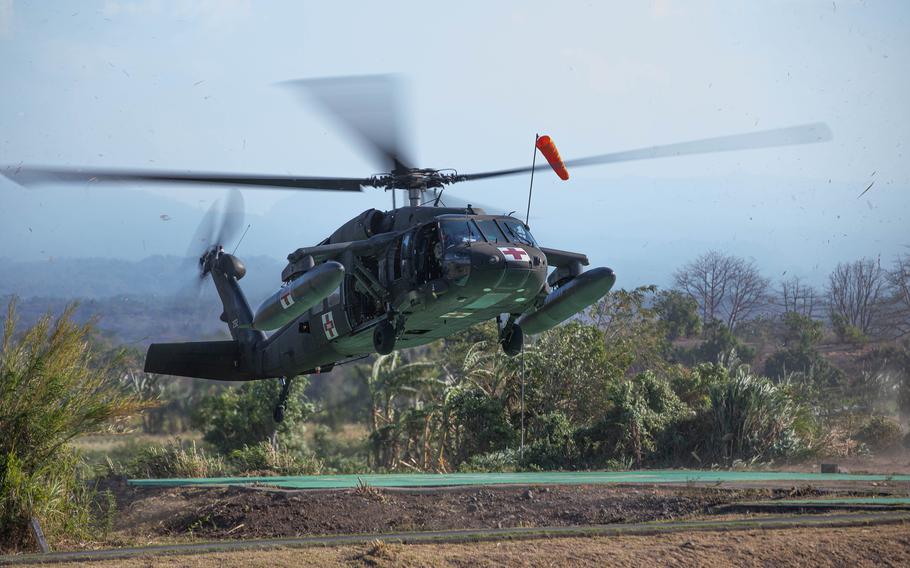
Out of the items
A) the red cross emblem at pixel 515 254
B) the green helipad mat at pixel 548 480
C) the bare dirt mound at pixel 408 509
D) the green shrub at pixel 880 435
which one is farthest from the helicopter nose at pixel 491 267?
the green shrub at pixel 880 435

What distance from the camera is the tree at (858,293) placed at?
47.4 metres

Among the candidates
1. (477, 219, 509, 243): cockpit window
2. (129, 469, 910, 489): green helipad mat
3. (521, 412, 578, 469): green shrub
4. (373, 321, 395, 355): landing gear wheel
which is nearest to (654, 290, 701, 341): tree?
(521, 412, 578, 469): green shrub

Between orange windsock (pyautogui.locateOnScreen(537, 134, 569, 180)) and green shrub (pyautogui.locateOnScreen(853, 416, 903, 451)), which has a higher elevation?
orange windsock (pyautogui.locateOnScreen(537, 134, 569, 180))

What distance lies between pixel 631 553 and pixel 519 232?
5.28 m

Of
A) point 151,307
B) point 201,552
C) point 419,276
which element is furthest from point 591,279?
point 151,307

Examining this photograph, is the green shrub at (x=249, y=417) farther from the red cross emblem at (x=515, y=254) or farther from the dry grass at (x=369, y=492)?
the red cross emblem at (x=515, y=254)

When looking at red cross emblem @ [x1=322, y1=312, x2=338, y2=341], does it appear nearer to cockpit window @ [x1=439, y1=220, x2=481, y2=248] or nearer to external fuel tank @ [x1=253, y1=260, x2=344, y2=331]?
external fuel tank @ [x1=253, y1=260, x2=344, y2=331]

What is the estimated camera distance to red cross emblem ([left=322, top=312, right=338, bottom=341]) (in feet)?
51.6

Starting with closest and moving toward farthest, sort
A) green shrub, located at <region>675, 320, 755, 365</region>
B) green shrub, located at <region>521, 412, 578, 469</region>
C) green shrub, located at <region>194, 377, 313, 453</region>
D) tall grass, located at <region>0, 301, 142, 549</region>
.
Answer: tall grass, located at <region>0, 301, 142, 549</region>, green shrub, located at <region>521, 412, 578, 469</region>, green shrub, located at <region>194, 377, 313, 453</region>, green shrub, located at <region>675, 320, 755, 365</region>

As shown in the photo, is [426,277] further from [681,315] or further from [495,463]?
[681,315]

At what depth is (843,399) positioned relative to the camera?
3356 cm

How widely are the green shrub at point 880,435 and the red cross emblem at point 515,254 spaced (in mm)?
16059

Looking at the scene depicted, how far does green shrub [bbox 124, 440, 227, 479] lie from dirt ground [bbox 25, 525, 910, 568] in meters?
9.32

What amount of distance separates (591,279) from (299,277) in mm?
4500
